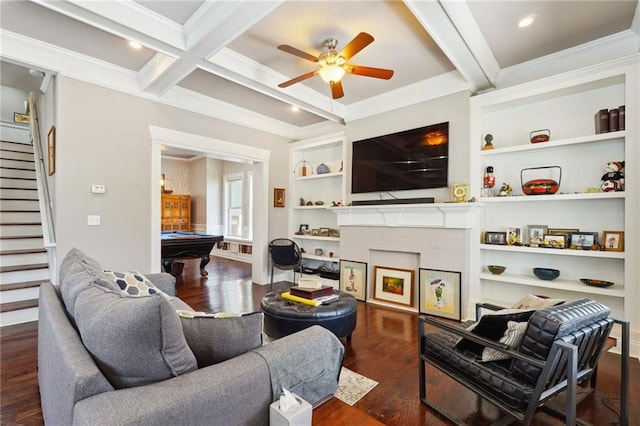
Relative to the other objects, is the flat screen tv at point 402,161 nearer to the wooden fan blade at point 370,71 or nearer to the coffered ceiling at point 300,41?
the coffered ceiling at point 300,41

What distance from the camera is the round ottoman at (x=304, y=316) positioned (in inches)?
95.9

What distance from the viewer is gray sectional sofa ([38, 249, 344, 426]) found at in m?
0.84

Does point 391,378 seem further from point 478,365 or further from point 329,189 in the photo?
point 329,189

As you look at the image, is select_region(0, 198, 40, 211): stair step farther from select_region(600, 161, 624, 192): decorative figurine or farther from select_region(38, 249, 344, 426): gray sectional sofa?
select_region(600, 161, 624, 192): decorative figurine

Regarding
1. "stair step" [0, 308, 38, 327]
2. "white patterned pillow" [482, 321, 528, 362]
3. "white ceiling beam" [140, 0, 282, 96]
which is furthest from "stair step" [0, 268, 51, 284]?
"white patterned pillow" [482, 321, 528, 362]

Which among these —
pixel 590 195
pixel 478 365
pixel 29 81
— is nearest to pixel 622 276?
pixel 590 195

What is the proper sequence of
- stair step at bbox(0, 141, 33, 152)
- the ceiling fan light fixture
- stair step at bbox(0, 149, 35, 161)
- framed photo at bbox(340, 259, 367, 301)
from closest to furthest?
1. the ceiling fan light fixture
2. framed photo at bbox(340, 259, 367, 301)
3. stair step at bbox(0, 149, 35, 161)
4. stair step at bbox(0, 141, 33, 152)

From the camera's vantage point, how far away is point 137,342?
0.92 m

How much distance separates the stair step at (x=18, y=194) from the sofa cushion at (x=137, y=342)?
5252 millimetres

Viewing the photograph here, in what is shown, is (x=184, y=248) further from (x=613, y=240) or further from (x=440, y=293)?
(x=613, y=240)

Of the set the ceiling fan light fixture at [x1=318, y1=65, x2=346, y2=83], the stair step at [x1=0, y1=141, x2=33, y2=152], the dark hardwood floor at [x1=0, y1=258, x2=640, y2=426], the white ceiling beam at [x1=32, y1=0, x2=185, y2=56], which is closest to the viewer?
the dark hardwood floor at [x1=0, y1=258, x2=640, y2=426]

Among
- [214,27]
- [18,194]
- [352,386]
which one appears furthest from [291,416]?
[18,194]

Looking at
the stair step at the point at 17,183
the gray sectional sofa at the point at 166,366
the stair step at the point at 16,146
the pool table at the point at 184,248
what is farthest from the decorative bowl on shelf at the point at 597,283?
the stair step at the point at 16,146

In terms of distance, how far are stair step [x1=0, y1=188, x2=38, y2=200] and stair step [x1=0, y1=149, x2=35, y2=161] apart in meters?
0.88
